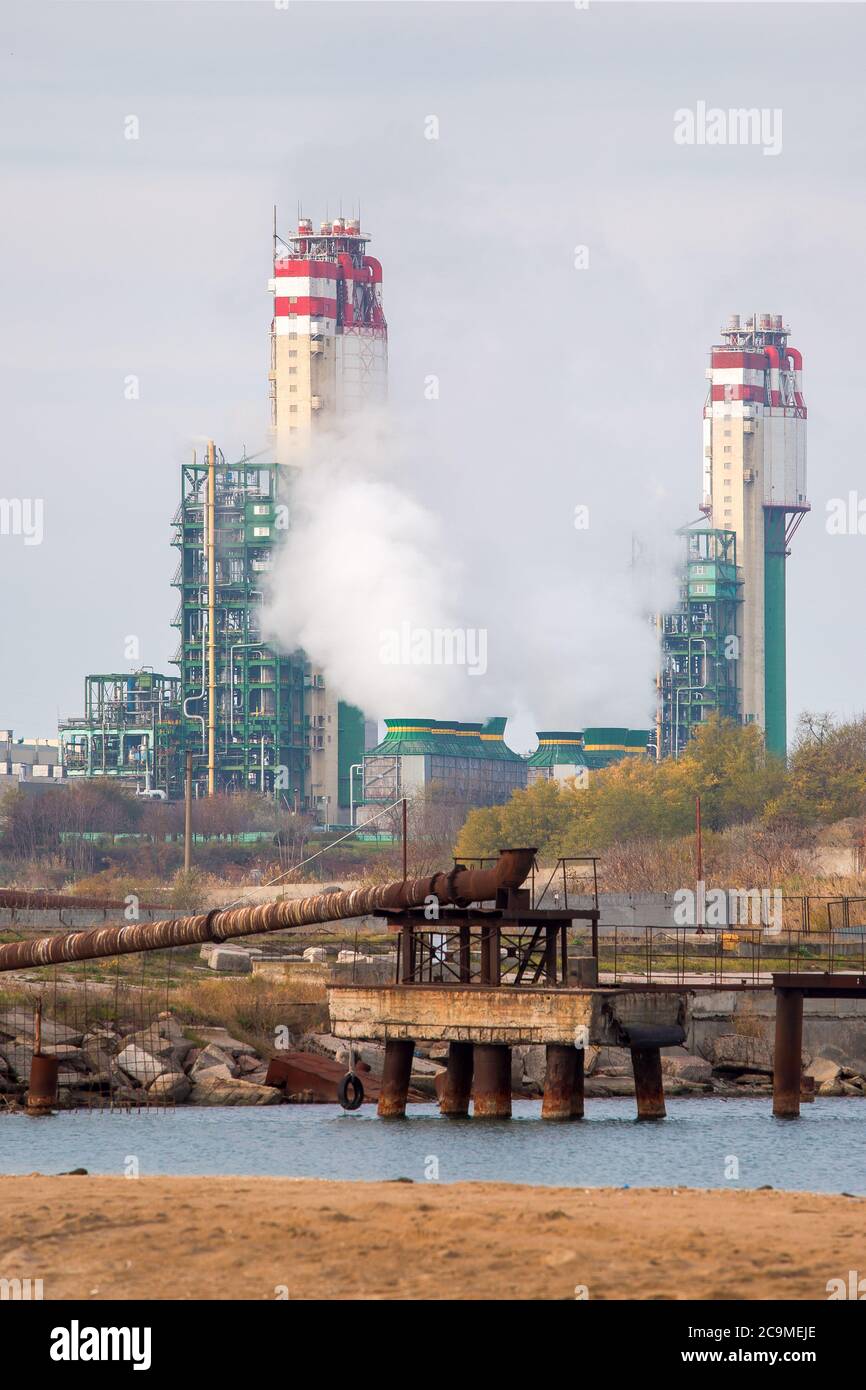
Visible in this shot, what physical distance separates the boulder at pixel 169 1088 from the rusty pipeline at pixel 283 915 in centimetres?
207

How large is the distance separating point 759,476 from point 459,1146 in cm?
13555

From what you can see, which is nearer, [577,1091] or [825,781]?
[577,1091]

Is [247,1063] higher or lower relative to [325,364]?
lower

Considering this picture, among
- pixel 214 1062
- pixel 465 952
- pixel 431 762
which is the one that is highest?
pixel 431 762

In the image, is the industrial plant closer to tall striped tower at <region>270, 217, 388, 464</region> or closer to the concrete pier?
tall striped tower at <region>270, 217, 388, 464</region>

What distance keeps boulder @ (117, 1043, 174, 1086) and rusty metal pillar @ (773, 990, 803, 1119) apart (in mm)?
9661

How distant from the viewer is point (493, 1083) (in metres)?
34.8

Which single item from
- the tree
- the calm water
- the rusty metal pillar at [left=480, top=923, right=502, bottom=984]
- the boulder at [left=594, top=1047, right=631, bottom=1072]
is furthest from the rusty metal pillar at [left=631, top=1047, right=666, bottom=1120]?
the tree

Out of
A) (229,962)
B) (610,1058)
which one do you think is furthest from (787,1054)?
(229,962)

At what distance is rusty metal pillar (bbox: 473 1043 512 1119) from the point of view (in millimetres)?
34812

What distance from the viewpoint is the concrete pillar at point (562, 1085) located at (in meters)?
34.4

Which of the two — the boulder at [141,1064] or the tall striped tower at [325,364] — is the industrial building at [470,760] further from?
the boulder at [141,1064]

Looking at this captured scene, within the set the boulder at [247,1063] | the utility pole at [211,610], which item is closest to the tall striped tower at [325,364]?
the utility pole at [211,610]

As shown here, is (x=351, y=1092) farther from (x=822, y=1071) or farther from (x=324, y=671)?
(x=324, y=671)
